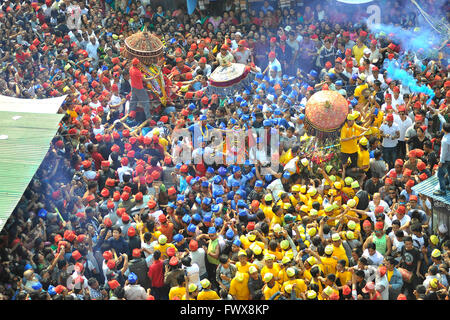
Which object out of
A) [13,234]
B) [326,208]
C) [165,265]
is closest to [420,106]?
[326,208]

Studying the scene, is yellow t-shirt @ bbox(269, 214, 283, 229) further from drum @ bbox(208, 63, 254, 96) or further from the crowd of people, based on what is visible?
drum @ bbox(208, 63, 254, 96)

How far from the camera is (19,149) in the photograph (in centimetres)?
1038

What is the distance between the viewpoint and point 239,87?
1316 cm

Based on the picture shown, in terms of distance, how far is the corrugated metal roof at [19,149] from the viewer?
31.4 ft

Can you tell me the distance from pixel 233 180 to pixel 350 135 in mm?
2072

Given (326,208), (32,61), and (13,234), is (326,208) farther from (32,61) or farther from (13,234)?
(32,61)

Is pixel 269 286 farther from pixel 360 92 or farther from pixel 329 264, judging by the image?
pixel 360 92

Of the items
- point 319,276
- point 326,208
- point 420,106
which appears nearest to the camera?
point 319,276

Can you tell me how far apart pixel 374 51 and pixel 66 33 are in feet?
23.7

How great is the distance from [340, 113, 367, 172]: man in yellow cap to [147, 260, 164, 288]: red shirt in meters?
3.65

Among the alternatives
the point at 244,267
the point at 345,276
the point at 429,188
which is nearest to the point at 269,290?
the point at 244,267

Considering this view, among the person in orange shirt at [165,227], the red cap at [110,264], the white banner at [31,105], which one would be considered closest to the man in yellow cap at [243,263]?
the person in orange shirt at [165,227]

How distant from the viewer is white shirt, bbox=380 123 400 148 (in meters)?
11.6

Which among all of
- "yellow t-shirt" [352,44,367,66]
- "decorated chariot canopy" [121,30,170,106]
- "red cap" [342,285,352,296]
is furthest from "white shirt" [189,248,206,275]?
"yellow t-shirt" [352,44,367,66]
